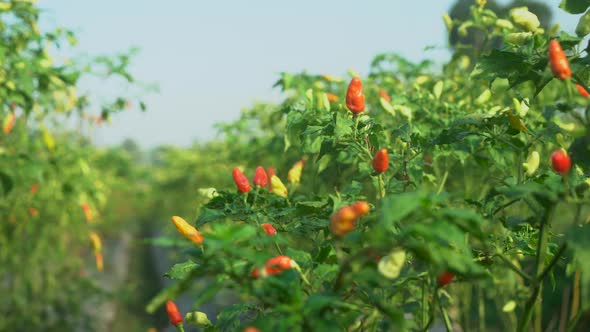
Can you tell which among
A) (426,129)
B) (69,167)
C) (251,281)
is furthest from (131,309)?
(251,281)

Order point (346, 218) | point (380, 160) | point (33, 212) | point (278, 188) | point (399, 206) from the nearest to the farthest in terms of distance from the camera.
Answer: point (399, 206) < point (346, 218) < point (380, 160) < point (278, 188) < point (33, 212)

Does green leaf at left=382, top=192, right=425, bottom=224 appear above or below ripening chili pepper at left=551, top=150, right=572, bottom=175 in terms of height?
above

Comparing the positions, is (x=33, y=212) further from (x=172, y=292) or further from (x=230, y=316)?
(x=172, y=292)

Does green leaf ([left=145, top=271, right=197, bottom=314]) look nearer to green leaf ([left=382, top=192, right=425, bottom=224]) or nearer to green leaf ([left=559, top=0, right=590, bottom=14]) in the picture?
green leaf ([left=382, top=192, right=425, bottom=224])

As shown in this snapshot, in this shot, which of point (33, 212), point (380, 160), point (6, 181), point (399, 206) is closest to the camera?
point (399, 206)

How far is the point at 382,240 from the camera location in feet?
2.83

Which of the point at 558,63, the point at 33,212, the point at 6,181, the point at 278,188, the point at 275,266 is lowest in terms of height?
the point at 33,212

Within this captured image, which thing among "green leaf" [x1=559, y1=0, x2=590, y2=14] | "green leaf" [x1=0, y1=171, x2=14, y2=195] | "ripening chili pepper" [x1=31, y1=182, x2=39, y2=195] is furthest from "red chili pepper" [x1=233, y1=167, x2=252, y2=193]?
"ripening chili pepper" [x1=31, y1=182, x2=39, y2=195]

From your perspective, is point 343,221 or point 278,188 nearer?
point 343,221

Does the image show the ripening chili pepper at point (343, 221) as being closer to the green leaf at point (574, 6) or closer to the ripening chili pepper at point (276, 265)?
the ripening chili pepper at point (276, 265)

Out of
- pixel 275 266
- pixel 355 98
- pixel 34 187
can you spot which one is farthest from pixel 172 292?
pixel 34 187

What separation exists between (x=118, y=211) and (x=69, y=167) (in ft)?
24.6

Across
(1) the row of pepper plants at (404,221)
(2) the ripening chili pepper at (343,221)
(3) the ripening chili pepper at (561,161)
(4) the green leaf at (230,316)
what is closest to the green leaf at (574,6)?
(1) the row of pepper plants at (404,221)

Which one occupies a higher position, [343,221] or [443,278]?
[343,221]
